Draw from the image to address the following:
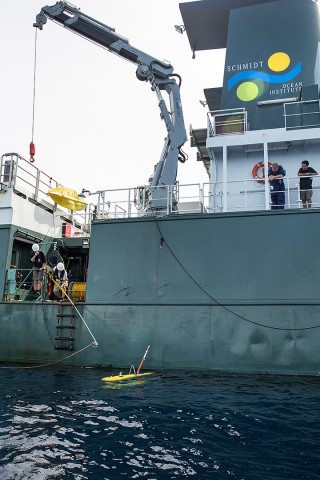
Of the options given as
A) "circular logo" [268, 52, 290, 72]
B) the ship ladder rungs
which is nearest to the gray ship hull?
the ship ladder rungs

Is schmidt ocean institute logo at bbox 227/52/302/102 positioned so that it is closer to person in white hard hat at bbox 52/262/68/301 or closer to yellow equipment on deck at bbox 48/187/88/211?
yellow equipment on deck at bbox 48/187/88/211

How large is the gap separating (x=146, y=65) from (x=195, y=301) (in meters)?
8.32

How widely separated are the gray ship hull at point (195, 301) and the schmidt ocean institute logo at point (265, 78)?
17.5 ft

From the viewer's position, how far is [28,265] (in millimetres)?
13359

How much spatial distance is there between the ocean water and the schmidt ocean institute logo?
887cm

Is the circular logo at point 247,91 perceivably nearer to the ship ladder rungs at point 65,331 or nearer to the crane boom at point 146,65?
the crane boom at point 146,65

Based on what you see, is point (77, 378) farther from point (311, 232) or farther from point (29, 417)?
point (311, 232)

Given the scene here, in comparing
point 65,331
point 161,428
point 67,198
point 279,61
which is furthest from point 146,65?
point 161,428

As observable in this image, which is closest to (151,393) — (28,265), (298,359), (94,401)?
(94,401)

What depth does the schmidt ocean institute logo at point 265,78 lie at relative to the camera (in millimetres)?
13062

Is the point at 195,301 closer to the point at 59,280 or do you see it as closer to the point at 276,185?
the point at 276,185

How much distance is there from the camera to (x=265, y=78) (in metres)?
13.3

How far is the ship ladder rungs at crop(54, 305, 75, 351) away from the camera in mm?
10244

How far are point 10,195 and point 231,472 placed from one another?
392 inches
